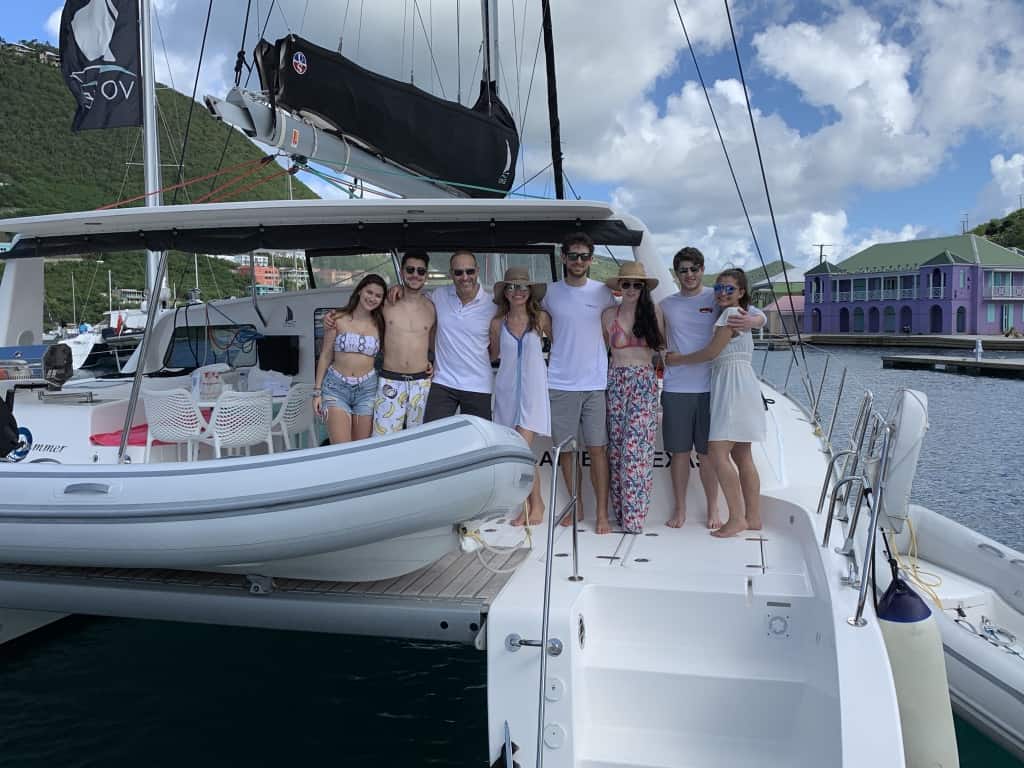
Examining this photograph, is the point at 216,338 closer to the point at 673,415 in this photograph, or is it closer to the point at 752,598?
the point at 673,415

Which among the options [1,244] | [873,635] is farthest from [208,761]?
[1,244]

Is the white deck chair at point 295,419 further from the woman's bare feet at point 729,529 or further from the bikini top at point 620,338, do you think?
the woman's bare feet at point 729,529

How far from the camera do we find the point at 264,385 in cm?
586

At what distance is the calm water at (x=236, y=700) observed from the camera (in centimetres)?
405

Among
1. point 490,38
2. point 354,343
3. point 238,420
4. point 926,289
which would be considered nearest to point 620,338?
point 354,343

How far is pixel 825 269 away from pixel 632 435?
2173 inches

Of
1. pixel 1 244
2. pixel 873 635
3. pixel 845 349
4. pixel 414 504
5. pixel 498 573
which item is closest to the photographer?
pixel 873 635

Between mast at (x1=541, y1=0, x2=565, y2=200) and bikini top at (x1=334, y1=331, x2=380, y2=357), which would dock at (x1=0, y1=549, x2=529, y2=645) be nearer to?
bikini top at (x1=334, y1=331, x2=380, y2=357)

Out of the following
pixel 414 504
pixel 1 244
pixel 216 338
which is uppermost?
pixel 1 244

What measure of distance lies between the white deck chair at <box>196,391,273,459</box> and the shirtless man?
115 centimetres

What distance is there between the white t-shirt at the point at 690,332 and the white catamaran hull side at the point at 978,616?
1.91 metres

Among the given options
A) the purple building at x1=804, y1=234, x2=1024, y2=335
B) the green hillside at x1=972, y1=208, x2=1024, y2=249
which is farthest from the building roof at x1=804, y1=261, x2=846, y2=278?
the green hillside at x1=972, y1=208, x2=1024, y2=249

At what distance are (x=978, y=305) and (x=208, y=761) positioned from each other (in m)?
52.6

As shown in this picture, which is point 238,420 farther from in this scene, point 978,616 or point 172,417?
point 978,616
